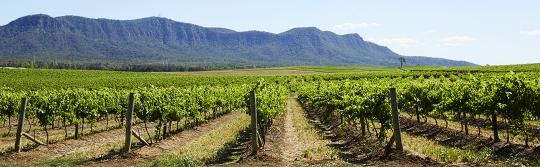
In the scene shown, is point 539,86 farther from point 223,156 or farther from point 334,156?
point 223,156

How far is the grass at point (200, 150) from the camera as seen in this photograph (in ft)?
47.8

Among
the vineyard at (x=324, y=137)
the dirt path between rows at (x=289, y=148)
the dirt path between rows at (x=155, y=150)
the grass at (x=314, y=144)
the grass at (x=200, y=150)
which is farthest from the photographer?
the grass at (x=314, y=144)

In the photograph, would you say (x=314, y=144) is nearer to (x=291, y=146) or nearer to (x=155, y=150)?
(x=291, y=146)

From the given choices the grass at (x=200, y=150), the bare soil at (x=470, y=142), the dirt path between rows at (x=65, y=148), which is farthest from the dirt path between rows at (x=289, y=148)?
the dirt path between rows at (x=65, y=148)

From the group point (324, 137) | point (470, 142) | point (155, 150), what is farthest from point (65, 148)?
point (470, 142)

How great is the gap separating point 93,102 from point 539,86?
2103cm

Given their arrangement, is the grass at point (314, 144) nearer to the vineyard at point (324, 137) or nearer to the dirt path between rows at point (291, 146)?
the vineyard at point (324, 137)

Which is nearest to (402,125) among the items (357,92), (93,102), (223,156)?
(357,92)

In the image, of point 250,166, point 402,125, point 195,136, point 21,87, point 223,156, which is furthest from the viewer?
point 21,87

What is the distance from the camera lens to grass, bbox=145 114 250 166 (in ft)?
47.8

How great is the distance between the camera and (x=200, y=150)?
17.9m

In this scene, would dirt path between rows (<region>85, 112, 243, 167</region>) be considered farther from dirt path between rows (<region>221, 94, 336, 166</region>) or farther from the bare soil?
the bare soil

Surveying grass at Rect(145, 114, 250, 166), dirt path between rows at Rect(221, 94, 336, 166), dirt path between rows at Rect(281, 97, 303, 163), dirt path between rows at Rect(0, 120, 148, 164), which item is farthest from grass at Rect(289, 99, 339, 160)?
dirt path between rows at Rect(0, 120, 148, 164)

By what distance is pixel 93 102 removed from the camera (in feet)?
81.8
